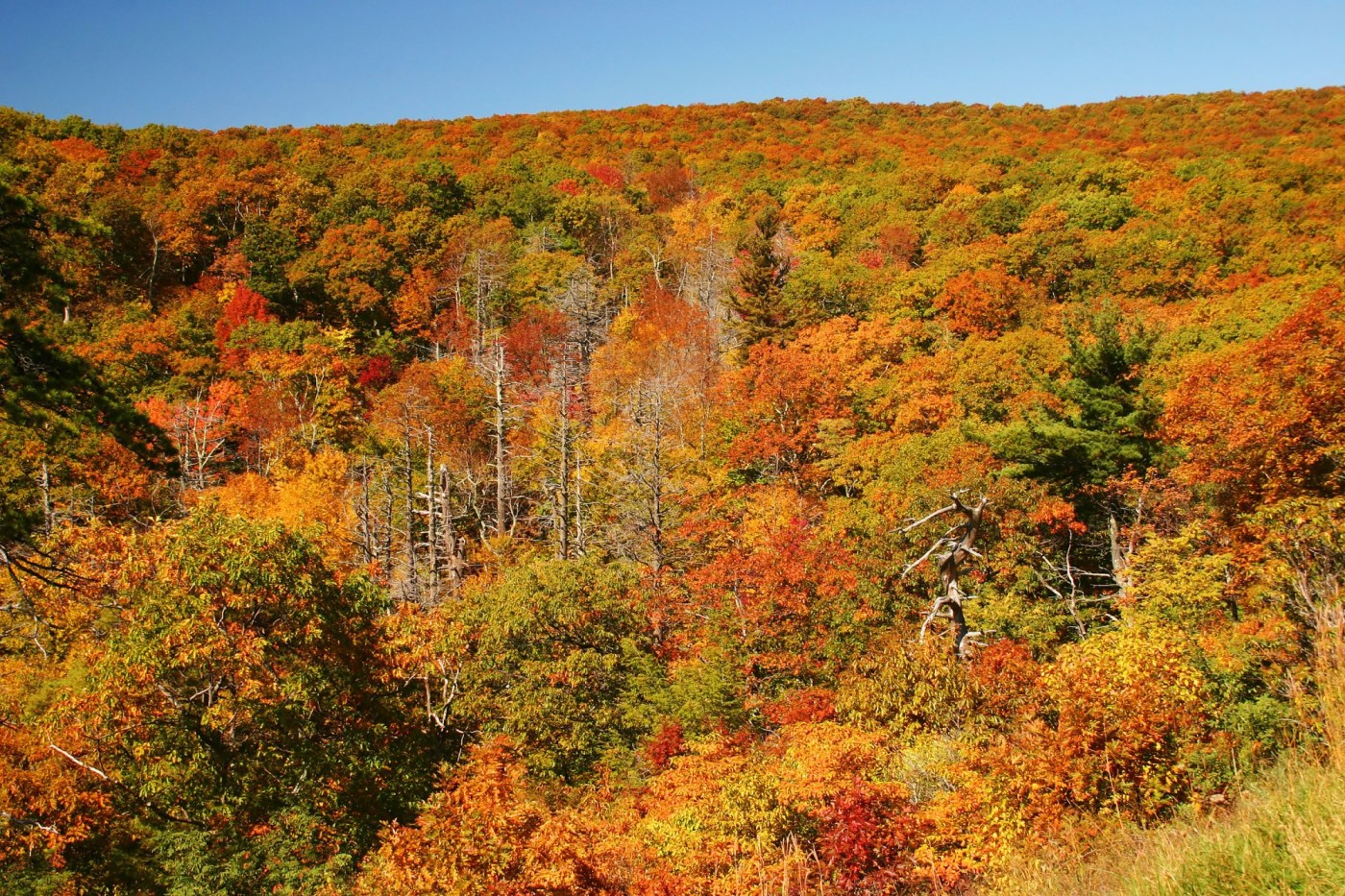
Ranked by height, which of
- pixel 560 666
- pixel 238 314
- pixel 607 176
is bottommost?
pixel 560 666

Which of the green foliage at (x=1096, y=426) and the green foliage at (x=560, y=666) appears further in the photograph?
the green foliage at (x=1096, y=426)

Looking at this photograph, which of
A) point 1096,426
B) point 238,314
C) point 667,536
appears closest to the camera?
point 1096,426

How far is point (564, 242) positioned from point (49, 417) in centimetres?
5251

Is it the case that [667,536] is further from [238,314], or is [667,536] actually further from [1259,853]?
[238,314]

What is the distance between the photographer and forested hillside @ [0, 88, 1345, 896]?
30.7 ft

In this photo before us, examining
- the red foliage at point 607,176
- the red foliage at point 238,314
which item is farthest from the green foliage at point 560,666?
the red foliage at point 607,176

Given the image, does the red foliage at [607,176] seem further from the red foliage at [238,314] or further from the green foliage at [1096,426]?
the green foliage at [1096,426]

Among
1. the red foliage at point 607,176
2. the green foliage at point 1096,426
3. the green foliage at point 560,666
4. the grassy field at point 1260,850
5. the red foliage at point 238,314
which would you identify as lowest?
the green foliage at point 560,666

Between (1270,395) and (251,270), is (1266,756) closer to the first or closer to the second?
(1270,395)

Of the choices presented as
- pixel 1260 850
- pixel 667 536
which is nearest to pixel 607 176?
pixel 667 536

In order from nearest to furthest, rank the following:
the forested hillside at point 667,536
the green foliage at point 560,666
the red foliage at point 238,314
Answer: the forested hillside at point 667,536
the green foliage at point 560,666
the red foliage at point 238,314

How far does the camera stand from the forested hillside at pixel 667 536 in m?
9.35

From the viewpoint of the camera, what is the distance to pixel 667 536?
92.2 ft

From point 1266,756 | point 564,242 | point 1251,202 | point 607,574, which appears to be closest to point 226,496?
point 607,574
